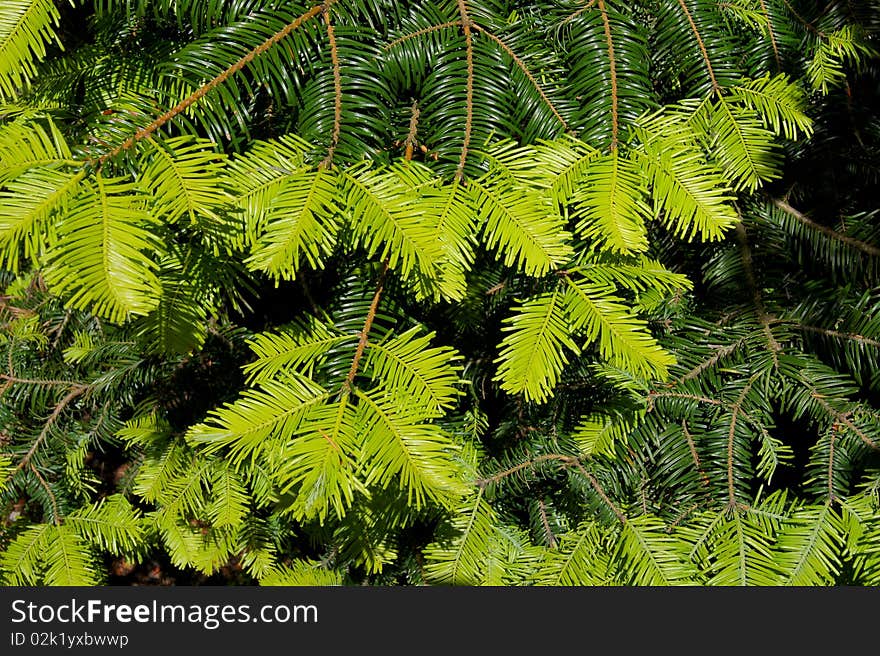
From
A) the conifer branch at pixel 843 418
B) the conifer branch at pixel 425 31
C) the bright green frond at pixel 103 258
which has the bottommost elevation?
the conifer branch at pixel 843 418

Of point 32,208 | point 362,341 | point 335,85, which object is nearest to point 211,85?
point 335,85

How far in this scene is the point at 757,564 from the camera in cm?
100

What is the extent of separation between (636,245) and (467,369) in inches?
26.3

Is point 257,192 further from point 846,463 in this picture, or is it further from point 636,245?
point 846,463

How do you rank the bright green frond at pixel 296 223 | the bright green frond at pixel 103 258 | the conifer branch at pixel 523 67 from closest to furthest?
the bright green frond at pixel 103 258 < the bright green frond at pixel 296 223 < the conifer branch at pixel 523 67

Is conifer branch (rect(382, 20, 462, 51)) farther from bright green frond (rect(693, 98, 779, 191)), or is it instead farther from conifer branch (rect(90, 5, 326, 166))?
bright green frond (rect(693, 98, 779, 191))

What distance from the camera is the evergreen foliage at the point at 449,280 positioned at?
69cm

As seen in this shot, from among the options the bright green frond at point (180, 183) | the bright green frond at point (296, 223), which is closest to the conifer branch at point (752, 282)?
the bright green frond at point (296, 223)

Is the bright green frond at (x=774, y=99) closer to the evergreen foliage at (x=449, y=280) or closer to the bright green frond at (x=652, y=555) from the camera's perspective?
the evergreen foliage at (x=449, y=280)

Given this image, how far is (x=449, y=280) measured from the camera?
75cm

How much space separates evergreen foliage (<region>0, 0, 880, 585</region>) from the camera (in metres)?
0.69

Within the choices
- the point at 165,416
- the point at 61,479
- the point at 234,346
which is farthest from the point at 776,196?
the point at 61,479

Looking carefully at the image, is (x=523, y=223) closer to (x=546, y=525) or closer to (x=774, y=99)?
(x=774, y=99)

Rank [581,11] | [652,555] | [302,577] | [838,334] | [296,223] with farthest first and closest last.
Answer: [302,577] < [838,334] < [652,555] < [581,11] < [296,223]
